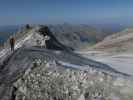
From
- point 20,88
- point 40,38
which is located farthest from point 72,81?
point 40,38

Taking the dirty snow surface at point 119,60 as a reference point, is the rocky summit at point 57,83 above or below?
above

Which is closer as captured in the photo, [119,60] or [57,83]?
[57,83]

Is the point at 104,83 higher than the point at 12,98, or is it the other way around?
the point at 104,83

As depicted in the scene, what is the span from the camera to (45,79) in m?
11.9

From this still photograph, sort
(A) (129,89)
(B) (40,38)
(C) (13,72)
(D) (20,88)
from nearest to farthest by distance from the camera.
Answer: (A) (129,89)
(D) (20,88)
(C) (13,72)
(B) (40,38)

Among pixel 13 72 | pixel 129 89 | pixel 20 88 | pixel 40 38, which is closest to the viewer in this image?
pixel 129 89

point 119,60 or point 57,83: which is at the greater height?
point 57,83

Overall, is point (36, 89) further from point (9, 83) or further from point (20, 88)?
point (9, 83)

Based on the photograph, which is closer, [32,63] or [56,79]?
[56,79]

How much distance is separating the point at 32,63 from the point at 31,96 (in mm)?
2239

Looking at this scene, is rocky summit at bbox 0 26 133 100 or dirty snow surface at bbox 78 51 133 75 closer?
rocky summit at bbox 0 26 133 100

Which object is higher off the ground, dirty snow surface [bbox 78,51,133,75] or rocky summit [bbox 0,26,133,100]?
rocky summit [bbox 0,26,133,100]

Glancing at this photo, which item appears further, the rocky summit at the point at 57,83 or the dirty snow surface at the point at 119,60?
the dirty snow surface at the point at 119,60

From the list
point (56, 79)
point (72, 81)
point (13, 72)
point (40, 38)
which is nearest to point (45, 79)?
point (56, 79)
